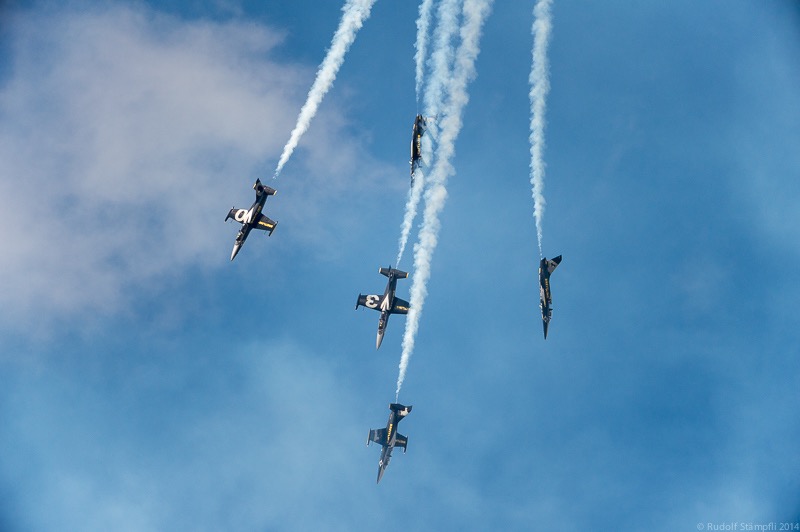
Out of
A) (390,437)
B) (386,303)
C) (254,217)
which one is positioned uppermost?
(254,217)

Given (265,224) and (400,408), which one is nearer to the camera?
(265,224)

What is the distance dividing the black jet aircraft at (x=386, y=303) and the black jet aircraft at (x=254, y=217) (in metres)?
9.59

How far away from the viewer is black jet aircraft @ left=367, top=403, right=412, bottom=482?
51.7 meters

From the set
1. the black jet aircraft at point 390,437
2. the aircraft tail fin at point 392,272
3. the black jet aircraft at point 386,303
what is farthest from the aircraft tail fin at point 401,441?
the aircraft tail fin at point 392,272

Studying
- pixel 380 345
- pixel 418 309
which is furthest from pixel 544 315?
pixel 380 345

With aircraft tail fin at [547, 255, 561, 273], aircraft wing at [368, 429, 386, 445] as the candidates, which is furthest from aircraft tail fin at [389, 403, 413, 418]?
aircraft tail fin at [547, 255, 561, 273]

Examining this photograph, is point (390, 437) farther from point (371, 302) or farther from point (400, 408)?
point (371, 302)

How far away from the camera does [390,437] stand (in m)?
52.2

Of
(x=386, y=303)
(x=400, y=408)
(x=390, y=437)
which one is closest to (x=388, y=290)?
(x=386, y=303)

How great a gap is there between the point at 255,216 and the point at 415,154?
13.4 metres

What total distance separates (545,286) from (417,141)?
47.1 ft

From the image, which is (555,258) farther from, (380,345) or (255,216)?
(255,216)

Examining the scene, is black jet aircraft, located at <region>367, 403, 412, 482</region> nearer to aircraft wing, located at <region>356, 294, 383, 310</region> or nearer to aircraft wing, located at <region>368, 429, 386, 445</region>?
aircraft wing, located at <region>368, 429, 386, 445</region>

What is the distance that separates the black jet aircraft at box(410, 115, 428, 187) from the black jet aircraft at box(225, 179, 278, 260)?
1079cm
